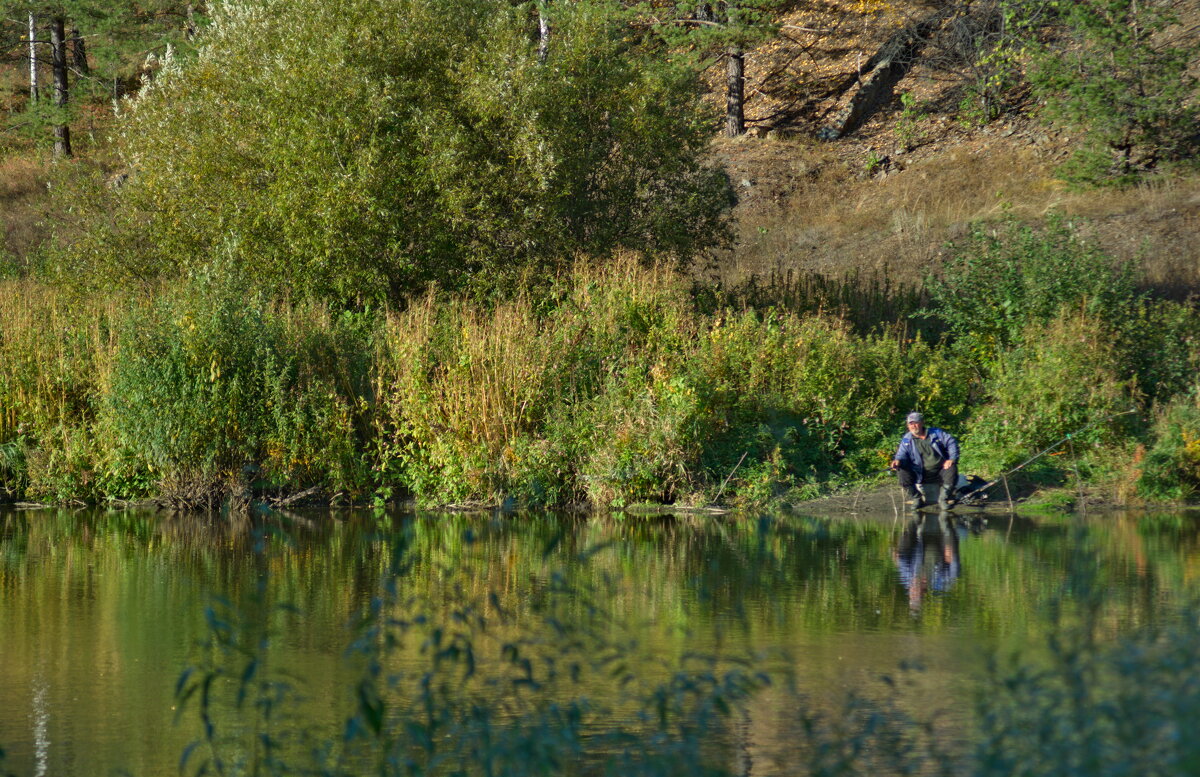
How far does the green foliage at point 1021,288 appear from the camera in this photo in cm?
2195

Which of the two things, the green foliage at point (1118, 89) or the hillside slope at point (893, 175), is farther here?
the hillside slope at point (893, 175)

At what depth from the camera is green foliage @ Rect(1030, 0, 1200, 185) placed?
31.0m

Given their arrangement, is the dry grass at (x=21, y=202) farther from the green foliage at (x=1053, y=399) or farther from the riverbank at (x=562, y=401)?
the green foliage at (x=1053, y=399)

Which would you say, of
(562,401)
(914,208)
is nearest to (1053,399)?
(562,401)

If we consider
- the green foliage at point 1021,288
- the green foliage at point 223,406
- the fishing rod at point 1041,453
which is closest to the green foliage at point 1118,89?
the green foliage at point 1021,288

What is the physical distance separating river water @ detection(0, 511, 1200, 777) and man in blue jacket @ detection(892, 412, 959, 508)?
0.76 m

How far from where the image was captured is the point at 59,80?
4178 cm

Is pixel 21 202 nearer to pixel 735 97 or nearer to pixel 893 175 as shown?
pixel 735 97

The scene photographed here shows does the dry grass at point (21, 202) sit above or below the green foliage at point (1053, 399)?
above

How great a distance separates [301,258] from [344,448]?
4.84m

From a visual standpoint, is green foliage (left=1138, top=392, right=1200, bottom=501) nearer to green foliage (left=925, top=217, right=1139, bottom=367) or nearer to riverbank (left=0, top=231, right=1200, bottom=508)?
riverbank (left=0, top=231, right=1200, bottom=508)

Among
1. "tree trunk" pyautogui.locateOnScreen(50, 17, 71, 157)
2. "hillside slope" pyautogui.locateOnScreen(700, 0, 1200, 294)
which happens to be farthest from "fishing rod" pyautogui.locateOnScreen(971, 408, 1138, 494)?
"tree trunk" pyautogui.locateOnScreen(50, 17, 71, 157)

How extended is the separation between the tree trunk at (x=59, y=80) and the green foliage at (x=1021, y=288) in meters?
28.1

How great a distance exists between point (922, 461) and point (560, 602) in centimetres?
924
